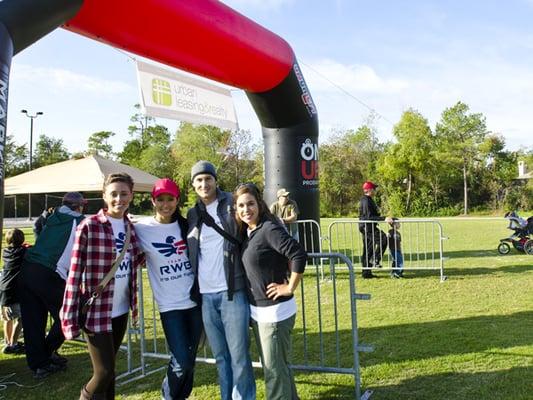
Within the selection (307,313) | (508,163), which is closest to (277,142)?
(307,313)

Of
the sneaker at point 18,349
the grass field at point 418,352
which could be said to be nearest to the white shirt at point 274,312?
the grass field at point 418,352

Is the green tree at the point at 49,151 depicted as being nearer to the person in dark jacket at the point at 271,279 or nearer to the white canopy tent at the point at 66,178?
the white canopy tent at the point at 66,178

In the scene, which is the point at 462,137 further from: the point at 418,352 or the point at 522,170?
the point at 418,352

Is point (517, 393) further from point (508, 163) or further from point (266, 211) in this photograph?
point (508, 163)

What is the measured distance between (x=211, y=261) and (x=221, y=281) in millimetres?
151

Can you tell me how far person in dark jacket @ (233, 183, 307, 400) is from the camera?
9.55 ft

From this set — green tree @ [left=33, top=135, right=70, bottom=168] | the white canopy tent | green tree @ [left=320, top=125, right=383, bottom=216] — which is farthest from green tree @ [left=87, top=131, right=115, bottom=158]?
the white canopy tent

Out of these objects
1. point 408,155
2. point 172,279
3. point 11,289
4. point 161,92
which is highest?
point 408,155

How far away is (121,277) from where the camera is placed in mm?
3119

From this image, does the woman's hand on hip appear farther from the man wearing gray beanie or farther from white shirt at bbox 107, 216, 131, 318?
white shirt at bbox 107, 216, 131, 318

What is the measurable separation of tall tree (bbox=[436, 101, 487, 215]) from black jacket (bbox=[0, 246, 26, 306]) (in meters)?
39.7

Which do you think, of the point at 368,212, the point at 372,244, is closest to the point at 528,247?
the point at 372,244

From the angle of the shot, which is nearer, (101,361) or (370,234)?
(101,361)

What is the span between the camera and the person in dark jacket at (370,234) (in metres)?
8.58
